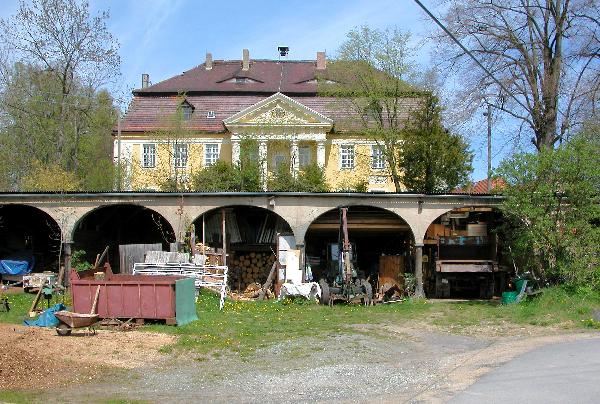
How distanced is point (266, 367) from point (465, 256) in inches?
591

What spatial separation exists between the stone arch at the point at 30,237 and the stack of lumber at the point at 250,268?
7165 mm

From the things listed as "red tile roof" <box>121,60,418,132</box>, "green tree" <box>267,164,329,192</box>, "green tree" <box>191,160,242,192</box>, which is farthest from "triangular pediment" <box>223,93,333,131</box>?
"green tree" <box>191,160,242,192</box>

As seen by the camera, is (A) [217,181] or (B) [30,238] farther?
(A) [217,181]

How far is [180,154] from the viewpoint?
36.7 m

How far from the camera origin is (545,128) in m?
29.1

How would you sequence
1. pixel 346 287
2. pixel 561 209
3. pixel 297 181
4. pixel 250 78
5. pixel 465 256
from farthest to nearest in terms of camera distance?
pixel 250 78 < pixel 297 181 < pixel 465 256 < pixel 346 287 < pixel 561 209

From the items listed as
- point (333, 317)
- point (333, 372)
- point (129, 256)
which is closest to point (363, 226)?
point (333, 317)

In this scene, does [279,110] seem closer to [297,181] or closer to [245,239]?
[297,181]

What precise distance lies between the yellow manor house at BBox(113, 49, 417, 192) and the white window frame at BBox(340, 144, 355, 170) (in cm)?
6

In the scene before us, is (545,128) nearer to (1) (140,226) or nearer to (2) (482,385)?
(1) (140,226)

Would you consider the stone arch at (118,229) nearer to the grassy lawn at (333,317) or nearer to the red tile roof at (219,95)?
the grassy lawn at (333,317)

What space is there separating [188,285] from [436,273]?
10.6 meters

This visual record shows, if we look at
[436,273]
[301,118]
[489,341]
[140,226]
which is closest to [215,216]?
[140,226]

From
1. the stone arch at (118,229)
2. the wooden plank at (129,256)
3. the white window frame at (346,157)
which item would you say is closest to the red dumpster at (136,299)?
the wooden plank at (129,256)
